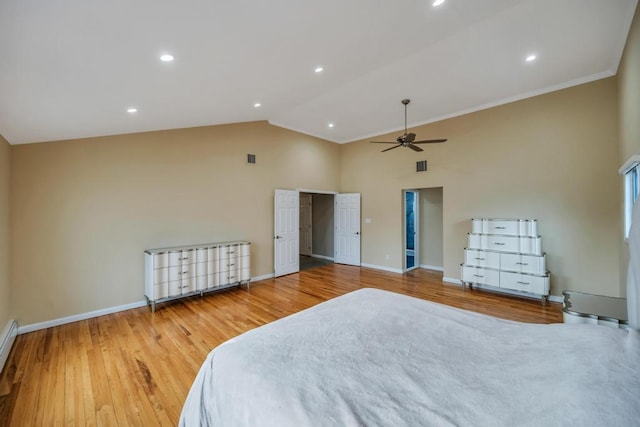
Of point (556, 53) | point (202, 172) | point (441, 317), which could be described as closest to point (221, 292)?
point (202, 172)

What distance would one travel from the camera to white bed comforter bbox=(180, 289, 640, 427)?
0.94m

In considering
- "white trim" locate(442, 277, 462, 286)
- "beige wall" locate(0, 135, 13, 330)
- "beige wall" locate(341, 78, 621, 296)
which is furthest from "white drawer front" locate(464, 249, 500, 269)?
"beige wall" locate(0, 135, 13, 330)

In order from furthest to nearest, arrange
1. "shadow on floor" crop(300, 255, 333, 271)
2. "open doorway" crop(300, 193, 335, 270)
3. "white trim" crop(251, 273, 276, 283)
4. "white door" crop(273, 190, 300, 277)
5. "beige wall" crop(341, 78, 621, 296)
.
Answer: "open doorway" crop(300, 193, 335, 270) < "shadow on floor" crop(300, 255, 333, 271) < "white door" crop(273, 190, 300, 277) < "white trim" crop(251, 273, 276, 283) < "beige wall" crop(341, 78, 621, 296)

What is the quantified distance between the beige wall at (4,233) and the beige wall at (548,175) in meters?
6.39

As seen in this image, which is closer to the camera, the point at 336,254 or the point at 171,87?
the point at 171,87

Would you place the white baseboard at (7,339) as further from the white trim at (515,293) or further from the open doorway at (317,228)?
the white trim at (515,293)

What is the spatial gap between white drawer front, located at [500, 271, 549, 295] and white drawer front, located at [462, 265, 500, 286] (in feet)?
0.29

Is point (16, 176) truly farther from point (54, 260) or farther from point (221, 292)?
point (221, 292)

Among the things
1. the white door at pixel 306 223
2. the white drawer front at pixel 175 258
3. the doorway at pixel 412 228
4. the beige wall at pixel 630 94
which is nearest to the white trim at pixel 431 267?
the doorway at pixel 412 228

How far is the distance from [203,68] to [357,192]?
16.8 ft

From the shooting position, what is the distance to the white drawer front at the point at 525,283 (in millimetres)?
4047

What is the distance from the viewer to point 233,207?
5152mm

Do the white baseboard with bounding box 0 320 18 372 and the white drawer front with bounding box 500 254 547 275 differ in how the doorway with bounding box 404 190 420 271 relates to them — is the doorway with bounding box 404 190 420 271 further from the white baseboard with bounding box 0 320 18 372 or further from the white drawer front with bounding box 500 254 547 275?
the white baseboard with bounding box 0 320 18 372

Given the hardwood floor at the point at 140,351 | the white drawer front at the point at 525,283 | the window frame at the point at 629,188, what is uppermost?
the window frame at the point at 629,188
